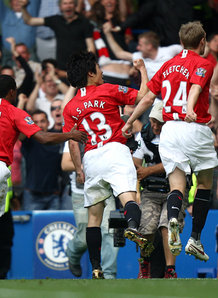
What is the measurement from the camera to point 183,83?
785 cm

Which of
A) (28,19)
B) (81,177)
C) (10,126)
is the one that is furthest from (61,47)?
(10,126)

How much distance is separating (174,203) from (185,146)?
0.57m

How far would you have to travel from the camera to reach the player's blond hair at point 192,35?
794cm

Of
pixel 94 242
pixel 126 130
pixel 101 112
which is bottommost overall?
pixel 94 242

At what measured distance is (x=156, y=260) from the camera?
364 inches

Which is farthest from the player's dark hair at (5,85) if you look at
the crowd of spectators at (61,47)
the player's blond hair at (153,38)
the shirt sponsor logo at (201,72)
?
the player's blond hair at (153,38)

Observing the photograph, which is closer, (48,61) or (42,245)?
(42,245)

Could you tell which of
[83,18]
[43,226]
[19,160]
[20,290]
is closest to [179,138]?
[20,290]

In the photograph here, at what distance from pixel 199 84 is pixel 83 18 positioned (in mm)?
5822

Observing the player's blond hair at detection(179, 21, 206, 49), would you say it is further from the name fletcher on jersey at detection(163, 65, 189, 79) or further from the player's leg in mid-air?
the player's leg in mid-air

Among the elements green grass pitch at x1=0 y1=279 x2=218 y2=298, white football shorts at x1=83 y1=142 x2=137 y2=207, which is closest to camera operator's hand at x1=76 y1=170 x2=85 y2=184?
white football shorts at x1=83 y1=142 x2=137 y2=207

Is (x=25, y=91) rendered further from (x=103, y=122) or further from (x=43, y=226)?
(x=103, y=122)

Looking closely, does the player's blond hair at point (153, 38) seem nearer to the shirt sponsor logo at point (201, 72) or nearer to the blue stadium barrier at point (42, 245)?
the blue stadium barrier at point (42, 245)

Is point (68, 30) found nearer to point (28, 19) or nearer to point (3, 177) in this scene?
point (28, 19)
